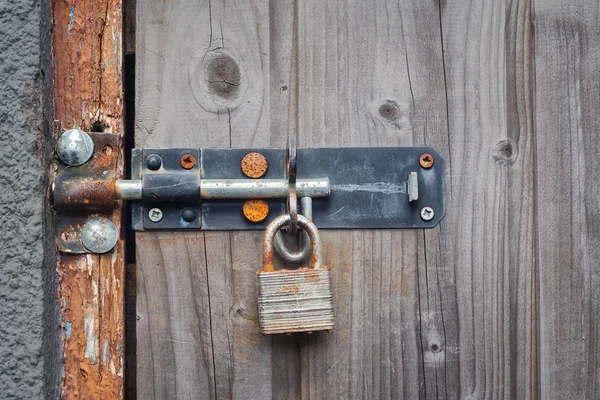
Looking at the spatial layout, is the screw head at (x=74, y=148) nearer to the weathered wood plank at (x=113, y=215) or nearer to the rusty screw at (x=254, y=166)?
the weathered wood plank at (x=113, y=215)

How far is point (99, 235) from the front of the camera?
76 centimetres

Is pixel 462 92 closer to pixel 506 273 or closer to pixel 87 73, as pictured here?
pixel 506 273

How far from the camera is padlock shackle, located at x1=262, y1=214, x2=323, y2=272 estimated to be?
727 millimetres

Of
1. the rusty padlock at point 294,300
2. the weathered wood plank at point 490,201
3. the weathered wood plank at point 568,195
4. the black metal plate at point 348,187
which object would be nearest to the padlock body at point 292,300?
the rusty padlock at point 294,300

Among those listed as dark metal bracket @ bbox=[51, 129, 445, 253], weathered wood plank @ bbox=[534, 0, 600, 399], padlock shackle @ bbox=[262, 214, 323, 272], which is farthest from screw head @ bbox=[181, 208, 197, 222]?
weathered wood plank @ bbox=[534, 0, 600, 399]

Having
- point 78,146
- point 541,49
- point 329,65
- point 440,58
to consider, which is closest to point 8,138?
point 78,146

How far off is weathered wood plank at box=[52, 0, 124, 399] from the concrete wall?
74 millimetres

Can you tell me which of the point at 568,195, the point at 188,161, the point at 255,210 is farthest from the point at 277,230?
the point at 568,195

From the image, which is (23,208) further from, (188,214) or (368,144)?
(368,144)

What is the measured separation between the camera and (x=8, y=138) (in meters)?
0.66

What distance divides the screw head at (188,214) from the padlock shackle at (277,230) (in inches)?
4.6

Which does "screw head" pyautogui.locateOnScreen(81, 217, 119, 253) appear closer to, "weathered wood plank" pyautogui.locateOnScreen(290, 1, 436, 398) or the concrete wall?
the concrete wall

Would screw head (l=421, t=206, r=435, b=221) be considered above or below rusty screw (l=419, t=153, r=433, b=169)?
below

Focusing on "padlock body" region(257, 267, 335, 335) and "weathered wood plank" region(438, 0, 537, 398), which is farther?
"weathered wood plank" region(438, 0, 537, 398)
